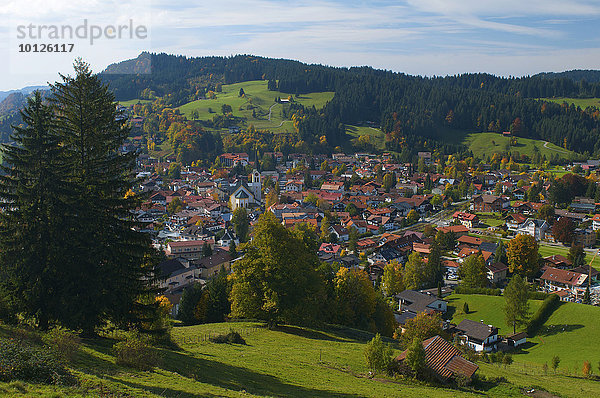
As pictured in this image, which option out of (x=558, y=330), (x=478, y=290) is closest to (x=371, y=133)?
(x=478, y=290)

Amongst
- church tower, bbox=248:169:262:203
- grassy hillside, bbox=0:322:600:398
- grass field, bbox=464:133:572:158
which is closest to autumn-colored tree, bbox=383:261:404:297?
grassy hillside, bbox=0:322:600:398

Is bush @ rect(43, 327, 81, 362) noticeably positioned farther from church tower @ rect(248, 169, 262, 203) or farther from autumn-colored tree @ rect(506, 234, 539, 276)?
church tower @ rect(248, 169, 262, 203)

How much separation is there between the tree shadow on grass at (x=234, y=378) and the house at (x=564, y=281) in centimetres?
4155

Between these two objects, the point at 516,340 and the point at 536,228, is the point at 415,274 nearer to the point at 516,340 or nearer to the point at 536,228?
the point at 516,340

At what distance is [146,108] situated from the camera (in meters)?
147

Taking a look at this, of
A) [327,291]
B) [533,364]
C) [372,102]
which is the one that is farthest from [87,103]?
[372,102]

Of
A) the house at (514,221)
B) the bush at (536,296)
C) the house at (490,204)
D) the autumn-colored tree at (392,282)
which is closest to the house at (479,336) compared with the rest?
the bush at (536,296)

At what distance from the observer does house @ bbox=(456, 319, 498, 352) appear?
1321 inches

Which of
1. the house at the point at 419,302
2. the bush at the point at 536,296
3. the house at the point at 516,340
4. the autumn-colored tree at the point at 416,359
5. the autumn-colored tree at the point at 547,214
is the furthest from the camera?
the autumn-colored tree at the point at 547,214

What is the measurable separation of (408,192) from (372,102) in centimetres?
7608

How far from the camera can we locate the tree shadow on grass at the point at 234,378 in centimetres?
1270

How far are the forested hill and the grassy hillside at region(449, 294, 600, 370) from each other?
83.5 m

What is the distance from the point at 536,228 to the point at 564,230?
416 cm

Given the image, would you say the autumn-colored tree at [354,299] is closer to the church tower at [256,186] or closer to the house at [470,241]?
the house at [470,241]
